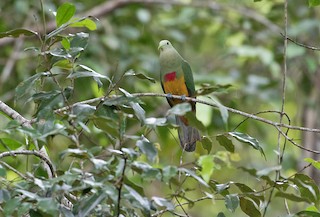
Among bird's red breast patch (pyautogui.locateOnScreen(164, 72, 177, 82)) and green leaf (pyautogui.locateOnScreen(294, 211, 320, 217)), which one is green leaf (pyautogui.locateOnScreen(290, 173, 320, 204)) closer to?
green leaf (pyautogui.locateOnScreen(294, 211, 320, 217))

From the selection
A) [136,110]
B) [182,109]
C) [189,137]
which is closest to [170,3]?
[189,137]

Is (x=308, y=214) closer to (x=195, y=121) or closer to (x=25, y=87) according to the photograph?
(x=195, y=121)

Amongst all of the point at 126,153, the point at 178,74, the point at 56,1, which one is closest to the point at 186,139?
the point at 178,74

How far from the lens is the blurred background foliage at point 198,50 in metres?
4.58

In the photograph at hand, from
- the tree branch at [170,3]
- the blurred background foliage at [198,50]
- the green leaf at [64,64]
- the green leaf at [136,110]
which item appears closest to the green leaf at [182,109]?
the green leaf at [136,110]

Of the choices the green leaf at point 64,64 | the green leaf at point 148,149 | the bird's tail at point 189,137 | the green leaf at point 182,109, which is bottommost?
the bird's tail at point 189,137

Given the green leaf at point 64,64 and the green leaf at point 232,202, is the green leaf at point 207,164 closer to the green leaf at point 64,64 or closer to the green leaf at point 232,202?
the green leaf at point 232,202

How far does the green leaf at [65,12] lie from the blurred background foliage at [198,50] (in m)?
2.12

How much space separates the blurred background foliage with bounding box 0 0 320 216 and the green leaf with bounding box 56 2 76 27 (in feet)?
6.96

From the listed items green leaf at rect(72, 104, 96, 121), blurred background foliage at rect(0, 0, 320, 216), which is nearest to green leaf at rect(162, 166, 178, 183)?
green leaf at rect(72, 104, 96, 121)

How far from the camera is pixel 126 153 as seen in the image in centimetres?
171

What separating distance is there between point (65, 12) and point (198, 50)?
3.26 meters

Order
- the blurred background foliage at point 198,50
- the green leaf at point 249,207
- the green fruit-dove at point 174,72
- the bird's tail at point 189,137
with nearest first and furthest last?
the green leaf at point 249,207 < the bird's tail at point 189,137 < the green fruit-dove at point 174,72 < the blurred background foliage at point 198,50

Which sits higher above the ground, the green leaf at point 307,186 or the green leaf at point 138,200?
the green leaf at point 138,200
